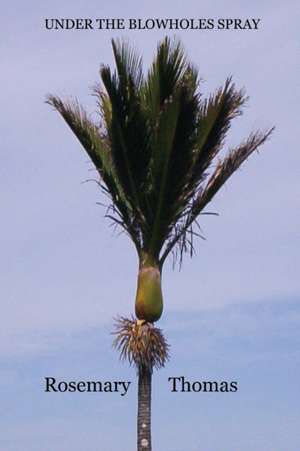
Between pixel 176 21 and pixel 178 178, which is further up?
pixel 176 21

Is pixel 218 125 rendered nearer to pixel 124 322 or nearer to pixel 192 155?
pixel 192 155

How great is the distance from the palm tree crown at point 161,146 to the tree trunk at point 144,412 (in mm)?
1153

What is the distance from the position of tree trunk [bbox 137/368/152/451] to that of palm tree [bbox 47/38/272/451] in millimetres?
14

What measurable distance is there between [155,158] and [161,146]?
0.23m

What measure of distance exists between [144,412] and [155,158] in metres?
3.67

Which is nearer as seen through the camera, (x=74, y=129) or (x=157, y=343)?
(x=157, y=343)

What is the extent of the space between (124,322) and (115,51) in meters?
3.88

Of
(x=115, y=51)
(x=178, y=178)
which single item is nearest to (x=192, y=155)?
(x=178, y=178)

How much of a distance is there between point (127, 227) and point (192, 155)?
1.42 meters

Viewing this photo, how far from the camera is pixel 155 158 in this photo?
71.1 feet

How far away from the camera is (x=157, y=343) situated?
21.0 m

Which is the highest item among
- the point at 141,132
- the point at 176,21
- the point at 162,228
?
the point at 176,21

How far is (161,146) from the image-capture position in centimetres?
Result: 2153

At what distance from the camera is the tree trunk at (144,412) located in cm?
2092
